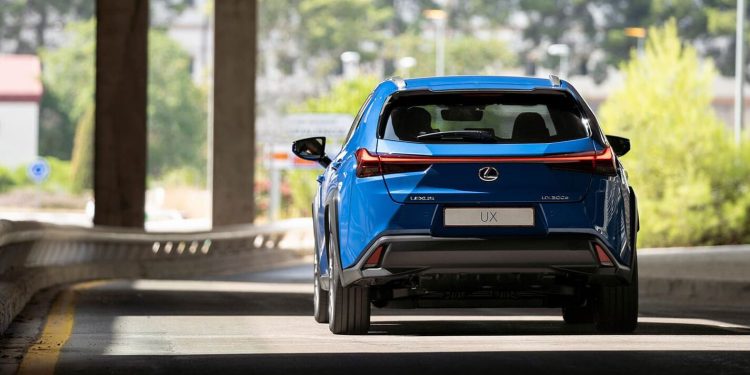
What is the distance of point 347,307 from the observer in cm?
1218

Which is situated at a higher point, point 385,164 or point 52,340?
point 385,164

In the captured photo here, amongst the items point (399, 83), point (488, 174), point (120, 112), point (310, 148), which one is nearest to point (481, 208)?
point (488, 174)

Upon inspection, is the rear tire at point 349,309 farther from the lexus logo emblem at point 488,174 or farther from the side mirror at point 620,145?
the side mirror at point 620,145

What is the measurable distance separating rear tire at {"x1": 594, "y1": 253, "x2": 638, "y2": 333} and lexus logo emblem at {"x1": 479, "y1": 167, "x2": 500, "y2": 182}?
4.13 ft

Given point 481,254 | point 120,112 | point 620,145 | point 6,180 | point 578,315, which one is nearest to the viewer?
point 481,254

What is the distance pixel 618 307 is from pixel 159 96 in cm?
9689

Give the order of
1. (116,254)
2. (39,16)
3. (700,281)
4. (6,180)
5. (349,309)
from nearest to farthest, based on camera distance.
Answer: (349,309), (700,281), (116,254), (6,180), (39,16)

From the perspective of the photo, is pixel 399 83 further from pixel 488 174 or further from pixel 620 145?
pixel 620 145

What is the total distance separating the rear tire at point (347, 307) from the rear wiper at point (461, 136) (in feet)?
3.30

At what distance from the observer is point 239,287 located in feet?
77.5

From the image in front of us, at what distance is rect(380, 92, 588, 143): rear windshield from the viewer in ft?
37.9

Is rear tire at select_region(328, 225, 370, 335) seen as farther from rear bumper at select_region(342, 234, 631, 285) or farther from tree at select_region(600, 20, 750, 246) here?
tree at select_region(600, 20, 750, 246)

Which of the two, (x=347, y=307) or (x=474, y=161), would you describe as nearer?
(x=474, y=161)

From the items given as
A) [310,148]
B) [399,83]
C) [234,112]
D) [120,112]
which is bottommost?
[310,148]
